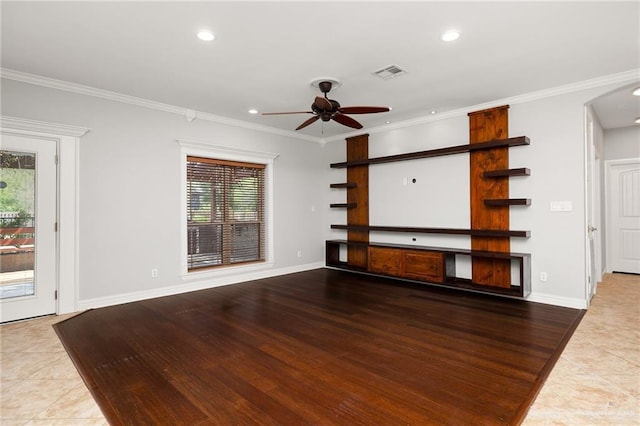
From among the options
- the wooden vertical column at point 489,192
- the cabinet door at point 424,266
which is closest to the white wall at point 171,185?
the wooden vertical column at point 489,192

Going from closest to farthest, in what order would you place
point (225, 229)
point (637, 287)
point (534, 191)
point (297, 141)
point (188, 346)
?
1. point (188, 346)
2. point (534, 191)
3. point (637, 287)
4. point (225, 229)
5. point (297, 141)

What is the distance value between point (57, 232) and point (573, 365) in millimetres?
5518

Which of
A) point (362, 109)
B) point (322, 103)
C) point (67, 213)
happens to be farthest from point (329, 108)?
point (67, 213)

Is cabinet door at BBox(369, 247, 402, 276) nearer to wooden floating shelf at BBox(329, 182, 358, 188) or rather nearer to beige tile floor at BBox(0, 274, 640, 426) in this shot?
wooden floating shelf at BBox(329, 182, 358, 188)

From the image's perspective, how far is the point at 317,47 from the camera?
10.7ft

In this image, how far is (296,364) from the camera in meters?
2.73

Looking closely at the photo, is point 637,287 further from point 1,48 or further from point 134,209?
point 1,48

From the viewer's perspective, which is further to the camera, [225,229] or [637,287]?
[225,229]

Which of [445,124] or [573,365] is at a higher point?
[445,124]

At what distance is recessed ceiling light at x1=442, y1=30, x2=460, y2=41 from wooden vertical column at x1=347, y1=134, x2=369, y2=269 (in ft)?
11.4

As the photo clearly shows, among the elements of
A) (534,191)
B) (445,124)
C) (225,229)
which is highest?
(445,124)

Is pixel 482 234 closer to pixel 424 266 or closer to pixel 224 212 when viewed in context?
pixel 424 266

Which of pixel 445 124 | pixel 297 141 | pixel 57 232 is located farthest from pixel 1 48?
pixel 445 124

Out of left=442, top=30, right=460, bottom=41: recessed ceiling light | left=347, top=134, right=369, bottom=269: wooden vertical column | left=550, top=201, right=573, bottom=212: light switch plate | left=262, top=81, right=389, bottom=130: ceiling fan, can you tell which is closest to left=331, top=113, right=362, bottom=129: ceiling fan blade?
left=262, top=81, right=389, bottom=130: ceiling fan
